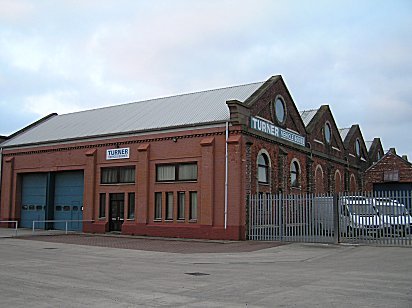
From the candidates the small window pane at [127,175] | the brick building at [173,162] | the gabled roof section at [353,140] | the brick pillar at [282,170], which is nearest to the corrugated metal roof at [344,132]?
the gabled roof section at [353,140]

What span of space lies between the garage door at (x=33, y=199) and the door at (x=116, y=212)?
6.98 m

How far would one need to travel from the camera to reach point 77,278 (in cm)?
1229

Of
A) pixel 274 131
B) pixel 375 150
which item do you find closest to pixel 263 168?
pixel 274 131

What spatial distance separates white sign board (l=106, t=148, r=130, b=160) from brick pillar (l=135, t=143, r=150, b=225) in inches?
50.0

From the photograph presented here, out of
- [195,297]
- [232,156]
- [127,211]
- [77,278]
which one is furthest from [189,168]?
[195,297]

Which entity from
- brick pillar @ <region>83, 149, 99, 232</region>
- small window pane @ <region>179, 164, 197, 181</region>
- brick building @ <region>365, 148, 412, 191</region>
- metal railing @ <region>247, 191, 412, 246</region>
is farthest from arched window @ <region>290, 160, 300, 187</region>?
brick building @ <region>365, 148, 412, 191</region>

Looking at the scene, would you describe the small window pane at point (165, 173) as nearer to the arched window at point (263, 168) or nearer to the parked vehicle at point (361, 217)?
the arched window at point (263, 168)

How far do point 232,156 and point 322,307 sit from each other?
16711mm

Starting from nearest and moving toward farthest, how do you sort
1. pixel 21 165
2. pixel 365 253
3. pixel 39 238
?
pixel 365 253, pixel 39 238, pixel 21 165

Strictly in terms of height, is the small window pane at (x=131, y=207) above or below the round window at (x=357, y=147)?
below

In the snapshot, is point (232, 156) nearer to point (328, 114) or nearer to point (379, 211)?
point (379, 211)

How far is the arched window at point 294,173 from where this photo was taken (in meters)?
31.1

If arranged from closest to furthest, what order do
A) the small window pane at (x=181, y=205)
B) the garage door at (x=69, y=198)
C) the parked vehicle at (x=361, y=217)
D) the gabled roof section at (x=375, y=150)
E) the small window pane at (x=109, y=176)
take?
1. the parked vehicle at (x=361, y=217)
2. the small window pane at (x=181, y=205)
3. the small window pane at (x=109, y=176)
4. the garage door at (x=69, y=198)
5. the gabled roof section at (x=375, y=150)

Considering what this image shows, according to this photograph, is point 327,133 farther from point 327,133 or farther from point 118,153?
point 118,153
